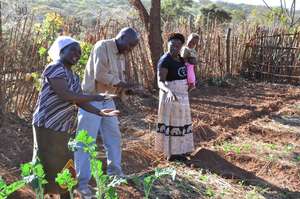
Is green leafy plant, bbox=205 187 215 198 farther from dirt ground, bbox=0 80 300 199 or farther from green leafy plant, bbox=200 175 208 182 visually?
green leafy plant, bbox=200 175 208 182

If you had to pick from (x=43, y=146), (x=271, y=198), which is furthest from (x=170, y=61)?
(x=43, y=146)

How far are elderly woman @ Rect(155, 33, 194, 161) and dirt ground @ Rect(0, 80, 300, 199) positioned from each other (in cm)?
21

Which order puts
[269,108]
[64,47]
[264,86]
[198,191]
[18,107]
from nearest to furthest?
[64,47], [198,191], [18,107], [269,108], [264,86]

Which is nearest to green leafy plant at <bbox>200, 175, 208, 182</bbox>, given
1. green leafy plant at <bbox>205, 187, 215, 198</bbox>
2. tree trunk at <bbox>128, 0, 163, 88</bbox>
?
green leafy plant at <bbox>205, 187, 215, 198</bbox>

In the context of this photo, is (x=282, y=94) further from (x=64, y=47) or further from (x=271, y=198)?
(x=64, y=47)

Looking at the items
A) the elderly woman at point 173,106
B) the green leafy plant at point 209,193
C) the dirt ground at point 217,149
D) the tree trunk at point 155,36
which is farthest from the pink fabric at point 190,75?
the tree trunk at point 155,36

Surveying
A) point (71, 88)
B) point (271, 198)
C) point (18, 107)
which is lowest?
point (271, 198)

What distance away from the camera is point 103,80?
418 cm

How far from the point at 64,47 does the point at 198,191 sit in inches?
83.7

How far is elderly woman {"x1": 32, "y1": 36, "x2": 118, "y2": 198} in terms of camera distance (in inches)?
135

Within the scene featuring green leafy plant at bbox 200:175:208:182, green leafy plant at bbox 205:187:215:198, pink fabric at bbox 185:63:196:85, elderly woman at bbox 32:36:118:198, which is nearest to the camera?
elderly woman at bbox 32:36:118:198

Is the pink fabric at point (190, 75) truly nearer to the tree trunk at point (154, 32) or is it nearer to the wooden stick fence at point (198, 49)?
the wooden stick fence at point (198, 49)

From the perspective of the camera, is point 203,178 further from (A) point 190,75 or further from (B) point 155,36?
(B) point 155,36

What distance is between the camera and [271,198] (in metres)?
4.91
